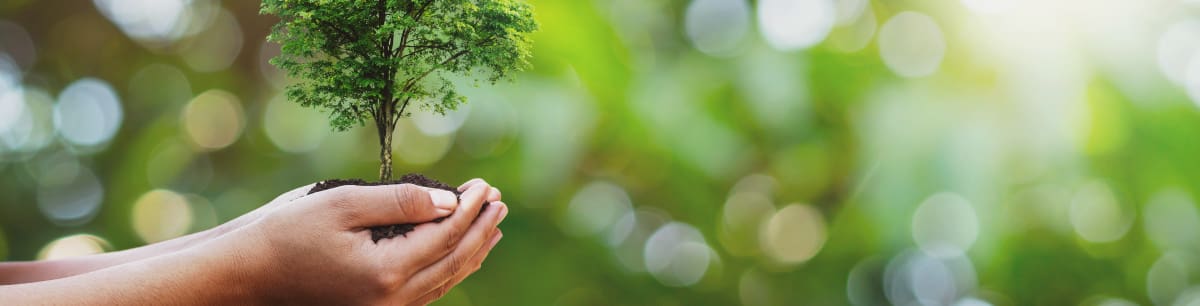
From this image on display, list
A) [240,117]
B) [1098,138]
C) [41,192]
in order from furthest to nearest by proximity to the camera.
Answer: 1. [41,192]
2. [240,117]
3. [1098,138]

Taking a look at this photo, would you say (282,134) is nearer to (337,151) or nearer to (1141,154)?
(337,151)

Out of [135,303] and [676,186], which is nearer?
[135,303]

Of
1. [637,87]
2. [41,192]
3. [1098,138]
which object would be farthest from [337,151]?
[1098,138]

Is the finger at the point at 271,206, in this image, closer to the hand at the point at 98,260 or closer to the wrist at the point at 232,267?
the hand at the point at 98,260

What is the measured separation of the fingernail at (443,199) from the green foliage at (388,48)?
7 centimetres

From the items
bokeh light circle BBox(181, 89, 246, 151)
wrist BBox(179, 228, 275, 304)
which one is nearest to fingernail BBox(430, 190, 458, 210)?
wrist BBox(179, 228, 275, 304)

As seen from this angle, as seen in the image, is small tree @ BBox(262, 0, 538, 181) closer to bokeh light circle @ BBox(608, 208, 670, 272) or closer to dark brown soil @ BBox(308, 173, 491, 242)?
dark brown soil @ BBox(308, 173, 491, 242)

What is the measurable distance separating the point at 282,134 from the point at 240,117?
0.29 ft

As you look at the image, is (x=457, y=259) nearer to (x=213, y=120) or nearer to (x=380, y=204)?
(x=380, y=204)

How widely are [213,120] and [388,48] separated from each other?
1.49 feet

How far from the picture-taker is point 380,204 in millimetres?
547

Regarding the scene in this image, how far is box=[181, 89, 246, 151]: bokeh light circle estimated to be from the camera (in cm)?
93

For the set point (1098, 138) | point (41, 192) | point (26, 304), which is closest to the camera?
point (26, 304)

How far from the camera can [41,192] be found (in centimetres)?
107
